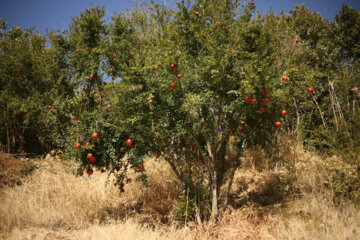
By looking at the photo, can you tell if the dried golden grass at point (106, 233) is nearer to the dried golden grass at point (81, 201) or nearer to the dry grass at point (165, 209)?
the dry grass at point (165, 209)

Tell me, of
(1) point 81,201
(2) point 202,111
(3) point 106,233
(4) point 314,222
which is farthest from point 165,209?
(4) point 314,222

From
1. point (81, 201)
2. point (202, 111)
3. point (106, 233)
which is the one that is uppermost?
point (202, 111)

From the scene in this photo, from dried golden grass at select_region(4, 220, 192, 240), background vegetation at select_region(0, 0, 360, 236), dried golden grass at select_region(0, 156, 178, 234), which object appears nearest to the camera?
background vegetation at select_region(0, 0, 360, 236)

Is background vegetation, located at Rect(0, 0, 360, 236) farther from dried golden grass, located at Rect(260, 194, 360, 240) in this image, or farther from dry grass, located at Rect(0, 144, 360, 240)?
dried golden grass, located at Rect(260, 194, 360, 240)

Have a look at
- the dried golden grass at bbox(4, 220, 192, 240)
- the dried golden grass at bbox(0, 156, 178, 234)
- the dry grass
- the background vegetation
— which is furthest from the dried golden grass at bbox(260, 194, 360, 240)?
the dried golden grass at bbox(0, 156, 178, 234)

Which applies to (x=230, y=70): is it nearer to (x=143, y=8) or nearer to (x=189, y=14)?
(x=189, y=14)

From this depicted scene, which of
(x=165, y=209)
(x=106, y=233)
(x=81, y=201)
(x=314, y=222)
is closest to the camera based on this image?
(x=314, y=222)

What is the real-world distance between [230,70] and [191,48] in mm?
1297

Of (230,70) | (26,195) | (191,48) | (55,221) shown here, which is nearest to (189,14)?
(191,48)

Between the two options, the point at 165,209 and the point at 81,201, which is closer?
the point at 165,209

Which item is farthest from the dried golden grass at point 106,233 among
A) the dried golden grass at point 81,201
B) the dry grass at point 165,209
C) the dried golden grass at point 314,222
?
the dried golden grass at point 314,222

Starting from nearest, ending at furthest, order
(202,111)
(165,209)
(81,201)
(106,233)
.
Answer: (106,233) → (202,111) → (165,209) → (81,201)

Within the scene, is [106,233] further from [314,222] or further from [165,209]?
[314,222]

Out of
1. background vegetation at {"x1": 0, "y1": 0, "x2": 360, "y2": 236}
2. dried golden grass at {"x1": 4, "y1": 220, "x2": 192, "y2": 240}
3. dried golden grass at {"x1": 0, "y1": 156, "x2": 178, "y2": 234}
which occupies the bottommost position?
dried golden grass at {"x1": 4, "y1": 220, "x2": 192, "y2": 240}
